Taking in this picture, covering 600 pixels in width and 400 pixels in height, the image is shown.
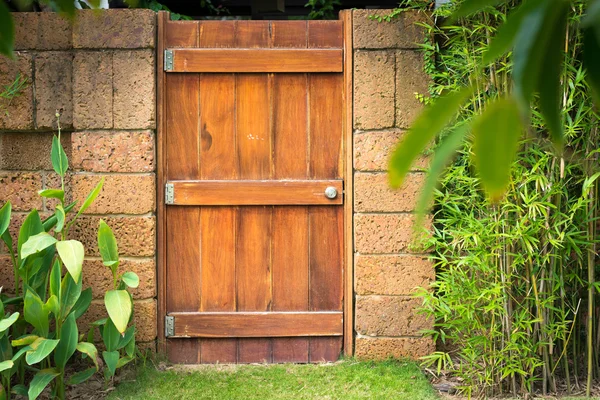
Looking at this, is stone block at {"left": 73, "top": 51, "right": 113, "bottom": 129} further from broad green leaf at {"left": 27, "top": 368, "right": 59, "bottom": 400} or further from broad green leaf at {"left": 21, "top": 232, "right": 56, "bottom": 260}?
broad green leaf at {"left": 27, "top": 368, "right": 59, "bottom": 400}

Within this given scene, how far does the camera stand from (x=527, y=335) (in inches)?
124

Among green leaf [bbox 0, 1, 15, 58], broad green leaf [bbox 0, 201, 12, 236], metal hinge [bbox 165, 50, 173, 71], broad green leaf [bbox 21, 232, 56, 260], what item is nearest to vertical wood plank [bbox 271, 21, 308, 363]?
→ metal hinge [bbox 165, 50, 173, 71]

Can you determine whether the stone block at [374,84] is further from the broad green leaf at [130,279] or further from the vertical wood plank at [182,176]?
the broad green leaf at [130,279]

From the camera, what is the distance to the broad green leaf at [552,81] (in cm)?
32

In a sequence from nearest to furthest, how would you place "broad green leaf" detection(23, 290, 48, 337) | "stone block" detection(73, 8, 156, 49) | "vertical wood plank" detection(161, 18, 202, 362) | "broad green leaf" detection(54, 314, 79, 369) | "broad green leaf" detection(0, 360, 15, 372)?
1. "broad green leaf" detection(0, 360, 15, 372)
2. "broad green leaf" detection(23, 290, 48, 337)
3. "broad green leaf" detection(54, 314, 79, 369)
4. "stone block" detection(73, 8, 156, 49)
5. "vertical wood plank" detection(161, 18, 202, 362)

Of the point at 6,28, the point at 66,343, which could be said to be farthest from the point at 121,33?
the point at 6,28

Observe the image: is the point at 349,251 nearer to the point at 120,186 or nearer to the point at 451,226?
the point at 451,226

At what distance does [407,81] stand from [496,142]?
323 cm

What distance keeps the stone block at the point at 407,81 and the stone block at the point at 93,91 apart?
138 centimetres

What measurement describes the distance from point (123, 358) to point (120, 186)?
0.81 m

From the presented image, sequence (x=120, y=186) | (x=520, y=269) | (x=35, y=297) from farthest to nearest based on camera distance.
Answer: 1. (x=120, y=186)
2. (x=520, y=269)
3. (x=35, y=297)

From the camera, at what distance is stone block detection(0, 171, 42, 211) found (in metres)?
3.52

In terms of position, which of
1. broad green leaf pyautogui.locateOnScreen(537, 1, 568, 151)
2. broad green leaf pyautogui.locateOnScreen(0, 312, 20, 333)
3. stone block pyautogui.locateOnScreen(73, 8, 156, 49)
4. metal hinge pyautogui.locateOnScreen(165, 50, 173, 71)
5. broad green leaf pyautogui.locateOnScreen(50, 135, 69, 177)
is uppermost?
stone block pyautogui.locateOnScreen(73, 8, 156, 49)

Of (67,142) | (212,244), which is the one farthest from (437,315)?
(67,142)
